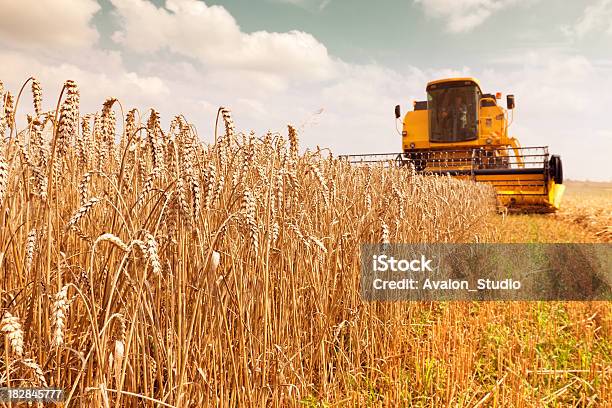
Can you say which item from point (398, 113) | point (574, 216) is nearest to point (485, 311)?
point (574, 216)

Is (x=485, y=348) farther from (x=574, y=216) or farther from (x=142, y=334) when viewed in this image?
(x=574, y=216)

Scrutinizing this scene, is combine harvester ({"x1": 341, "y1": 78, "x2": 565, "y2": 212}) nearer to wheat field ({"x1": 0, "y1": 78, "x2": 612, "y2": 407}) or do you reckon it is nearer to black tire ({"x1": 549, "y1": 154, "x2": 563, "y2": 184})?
black tire ({"x1": 549, "y1": 154, "x2": 563, "y2": 184})

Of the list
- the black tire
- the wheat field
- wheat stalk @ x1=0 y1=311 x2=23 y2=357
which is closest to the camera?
wheat stalk @ x1=0 y1=311 x2=23 y2=357

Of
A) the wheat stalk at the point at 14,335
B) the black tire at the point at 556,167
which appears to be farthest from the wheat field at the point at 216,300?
the black tire at the point at 556,167

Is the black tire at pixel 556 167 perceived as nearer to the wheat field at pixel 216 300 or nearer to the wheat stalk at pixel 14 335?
the wheat field at pixel 216 300

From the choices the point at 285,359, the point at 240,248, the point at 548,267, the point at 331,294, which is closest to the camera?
the point at 240,248

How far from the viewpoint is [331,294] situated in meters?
2.45

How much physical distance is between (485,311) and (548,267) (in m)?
1.81

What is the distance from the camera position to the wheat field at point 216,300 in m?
1.23

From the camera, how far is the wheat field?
4.04 ft

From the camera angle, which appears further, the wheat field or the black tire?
the black tire

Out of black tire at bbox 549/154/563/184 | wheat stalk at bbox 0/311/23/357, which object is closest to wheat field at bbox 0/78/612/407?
wheat stalk at bbox 0/311/23/357

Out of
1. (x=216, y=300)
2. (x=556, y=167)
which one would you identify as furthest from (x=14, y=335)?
(x=556, y=167)

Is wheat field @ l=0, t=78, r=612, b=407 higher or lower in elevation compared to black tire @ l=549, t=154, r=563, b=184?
lower
